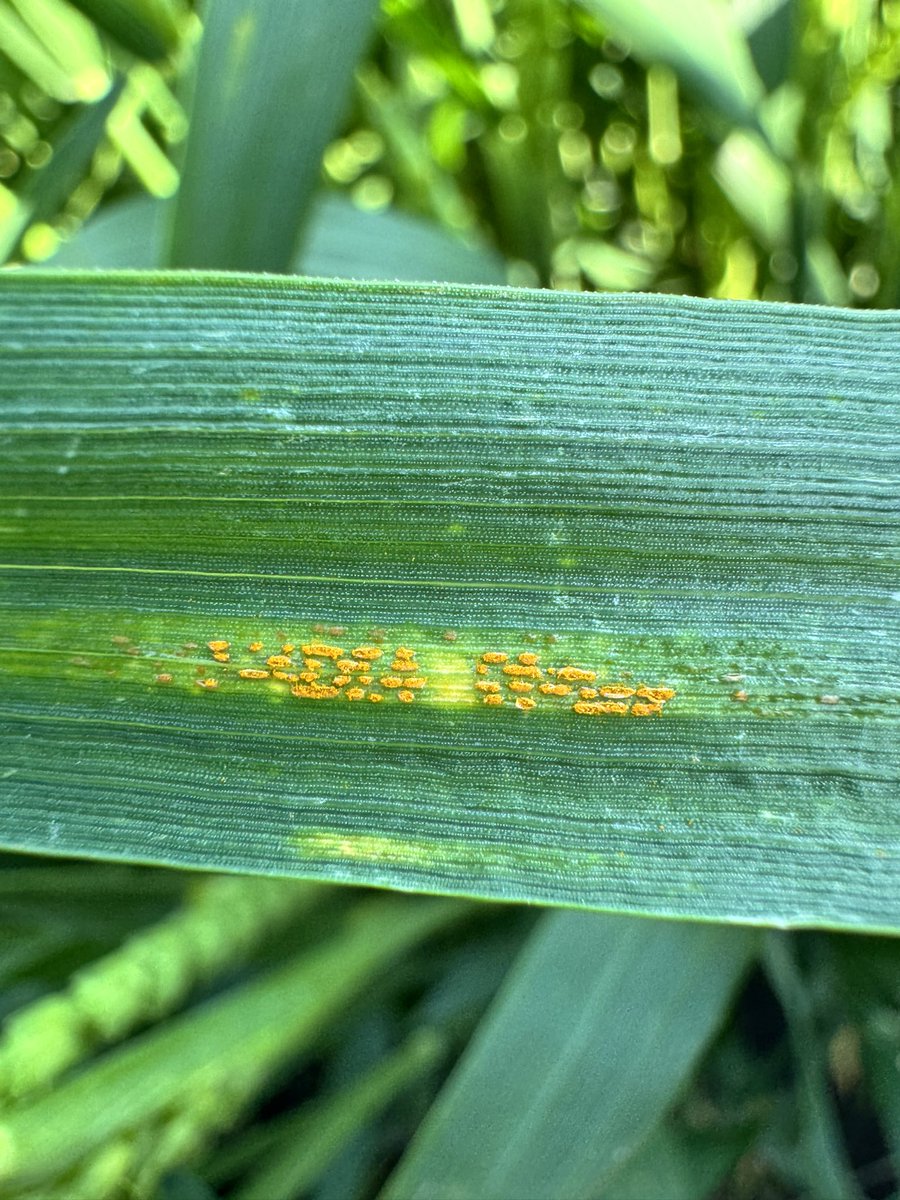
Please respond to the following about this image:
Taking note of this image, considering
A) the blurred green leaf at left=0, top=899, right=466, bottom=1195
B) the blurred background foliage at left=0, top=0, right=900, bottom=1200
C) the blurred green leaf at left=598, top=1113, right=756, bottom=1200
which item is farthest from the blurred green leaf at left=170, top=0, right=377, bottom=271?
the blurred green leaf at left=598, top=1113, right=756, bottom=1200

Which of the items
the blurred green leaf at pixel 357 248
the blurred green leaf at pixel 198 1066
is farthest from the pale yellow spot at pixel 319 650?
the blurred green leaf at pixel 357 248

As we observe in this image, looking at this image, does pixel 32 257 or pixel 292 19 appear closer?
pixel 292 19

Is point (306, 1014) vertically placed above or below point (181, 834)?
below

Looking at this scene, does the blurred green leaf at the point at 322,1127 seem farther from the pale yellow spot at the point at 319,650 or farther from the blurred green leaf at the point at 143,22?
the blurred green leaf at the point at 143,22

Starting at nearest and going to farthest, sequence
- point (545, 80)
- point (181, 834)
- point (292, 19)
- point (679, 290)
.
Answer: point (181, 834) < point (292, 19) < point (545, 80) < point (679, 290)

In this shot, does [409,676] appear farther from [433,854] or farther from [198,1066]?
[198,1066]

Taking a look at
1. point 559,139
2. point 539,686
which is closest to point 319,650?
point 539,686

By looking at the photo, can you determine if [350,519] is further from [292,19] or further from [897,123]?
[897,123]

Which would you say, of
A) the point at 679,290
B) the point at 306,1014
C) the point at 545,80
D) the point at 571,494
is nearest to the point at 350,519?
the point at 571,494
